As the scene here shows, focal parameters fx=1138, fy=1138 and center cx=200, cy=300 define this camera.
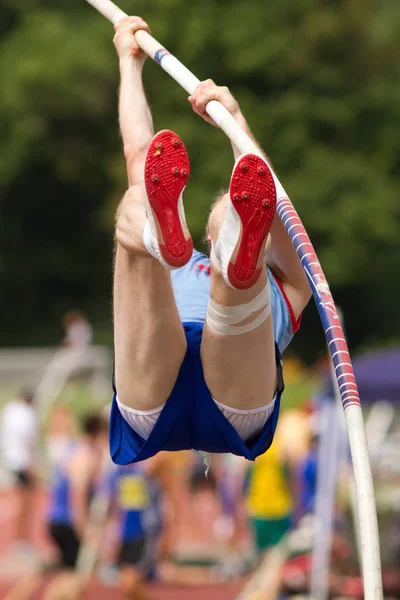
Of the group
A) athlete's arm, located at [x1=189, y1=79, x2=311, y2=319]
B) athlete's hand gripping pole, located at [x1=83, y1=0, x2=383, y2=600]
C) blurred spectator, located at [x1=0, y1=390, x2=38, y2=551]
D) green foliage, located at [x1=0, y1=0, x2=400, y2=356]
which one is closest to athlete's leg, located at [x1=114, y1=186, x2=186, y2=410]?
athlete's hand gripping pole, located at [x1=83, y1=0, x2=383, y2=600]

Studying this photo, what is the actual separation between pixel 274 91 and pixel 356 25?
2122mm

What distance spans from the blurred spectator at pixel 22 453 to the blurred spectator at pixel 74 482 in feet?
5.77

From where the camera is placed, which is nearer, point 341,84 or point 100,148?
point 341,84

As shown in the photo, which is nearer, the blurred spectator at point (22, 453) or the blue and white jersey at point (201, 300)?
the blue and white jersey at point (201, 300)

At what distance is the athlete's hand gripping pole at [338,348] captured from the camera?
11.1 ft

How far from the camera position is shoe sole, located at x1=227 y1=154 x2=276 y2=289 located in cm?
351

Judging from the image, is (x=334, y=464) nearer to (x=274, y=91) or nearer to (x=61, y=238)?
(x=274, y=91)

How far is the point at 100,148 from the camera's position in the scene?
25125mm

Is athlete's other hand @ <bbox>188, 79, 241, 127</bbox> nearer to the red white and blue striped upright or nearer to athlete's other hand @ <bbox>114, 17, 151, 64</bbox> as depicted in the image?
the red white and blue striped upright

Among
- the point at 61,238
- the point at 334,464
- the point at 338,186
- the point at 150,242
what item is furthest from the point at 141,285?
the point at 61,238

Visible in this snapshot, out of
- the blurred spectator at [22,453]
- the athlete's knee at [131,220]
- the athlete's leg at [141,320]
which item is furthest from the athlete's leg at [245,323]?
the blurred spectator at [22,453]

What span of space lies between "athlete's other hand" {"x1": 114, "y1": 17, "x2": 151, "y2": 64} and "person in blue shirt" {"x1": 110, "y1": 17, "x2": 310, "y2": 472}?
0.27 metres

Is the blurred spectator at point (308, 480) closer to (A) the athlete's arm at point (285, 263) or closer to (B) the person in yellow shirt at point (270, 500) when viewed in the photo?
(B) the person in yellow shirt at point (270, 500)

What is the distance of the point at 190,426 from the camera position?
4.14 metres
